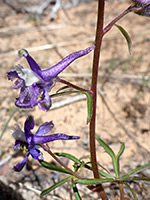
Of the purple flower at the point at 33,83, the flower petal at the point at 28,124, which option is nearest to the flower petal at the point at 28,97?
the purple flower at the point at 33,83

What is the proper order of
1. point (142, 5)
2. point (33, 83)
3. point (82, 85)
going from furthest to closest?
1. point (82, 85)
2. point (142, 5)
3. point (33, 83)

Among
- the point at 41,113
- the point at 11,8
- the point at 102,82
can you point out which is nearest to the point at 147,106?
the point at 102,82

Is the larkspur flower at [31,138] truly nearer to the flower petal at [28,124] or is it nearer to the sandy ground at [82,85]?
the flower petal at [28,124]

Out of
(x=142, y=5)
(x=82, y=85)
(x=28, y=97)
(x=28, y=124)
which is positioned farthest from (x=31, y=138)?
(x=82, y=85)

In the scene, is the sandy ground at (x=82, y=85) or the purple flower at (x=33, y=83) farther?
the sandy ground at (x=82, y=85)

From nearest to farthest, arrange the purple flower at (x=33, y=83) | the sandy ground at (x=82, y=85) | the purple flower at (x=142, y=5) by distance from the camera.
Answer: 1. the purple flower at (x=33, y=83)
2. the purple flower at (x=142, y=5)
3. the sandy ground at (x=82, y=85)

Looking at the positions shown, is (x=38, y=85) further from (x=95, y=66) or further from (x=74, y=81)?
(x=74, y=81)

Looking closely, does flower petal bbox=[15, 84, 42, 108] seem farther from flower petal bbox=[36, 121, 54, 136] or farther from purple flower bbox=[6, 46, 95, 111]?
flower petal bbox=[36, 121, 54, 136]

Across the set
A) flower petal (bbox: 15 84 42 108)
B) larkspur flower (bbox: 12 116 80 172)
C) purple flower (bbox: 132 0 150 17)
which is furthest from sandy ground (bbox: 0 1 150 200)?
purple flower (bbox: 132 0 150 17)

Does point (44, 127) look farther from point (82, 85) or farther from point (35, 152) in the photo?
point (82, 85)

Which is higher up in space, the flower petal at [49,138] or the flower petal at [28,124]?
the flower petal at [28,124]

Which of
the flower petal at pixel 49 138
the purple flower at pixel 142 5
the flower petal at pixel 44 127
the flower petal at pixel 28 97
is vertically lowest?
the flower petal at pixel 49 138
